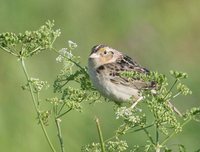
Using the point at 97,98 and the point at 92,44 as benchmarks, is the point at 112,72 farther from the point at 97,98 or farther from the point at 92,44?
the point at 92,44

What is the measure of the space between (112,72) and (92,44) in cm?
450

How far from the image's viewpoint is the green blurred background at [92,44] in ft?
25.4

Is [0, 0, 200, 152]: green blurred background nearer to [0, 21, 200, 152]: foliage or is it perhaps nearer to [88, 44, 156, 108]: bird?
[88, 44, 156, 108]: bird

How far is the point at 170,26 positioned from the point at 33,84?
8.22 meters

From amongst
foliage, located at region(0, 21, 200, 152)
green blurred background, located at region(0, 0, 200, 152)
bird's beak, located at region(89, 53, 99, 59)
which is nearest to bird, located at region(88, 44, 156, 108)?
bird's beak, located at region(89, 53, 99, 59)

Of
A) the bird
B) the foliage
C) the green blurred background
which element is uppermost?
the green blurred background

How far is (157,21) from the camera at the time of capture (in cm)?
1315

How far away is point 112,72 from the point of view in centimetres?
690

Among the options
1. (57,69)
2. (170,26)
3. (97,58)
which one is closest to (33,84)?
(97,58)

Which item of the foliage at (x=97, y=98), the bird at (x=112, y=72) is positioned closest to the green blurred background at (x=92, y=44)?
the bird at (x=112, y=72)

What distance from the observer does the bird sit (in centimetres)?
643

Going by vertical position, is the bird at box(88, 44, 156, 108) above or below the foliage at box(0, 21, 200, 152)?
above

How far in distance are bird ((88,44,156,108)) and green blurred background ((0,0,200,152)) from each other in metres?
0.79

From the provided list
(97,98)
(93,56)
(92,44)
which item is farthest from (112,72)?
(92,44)
